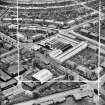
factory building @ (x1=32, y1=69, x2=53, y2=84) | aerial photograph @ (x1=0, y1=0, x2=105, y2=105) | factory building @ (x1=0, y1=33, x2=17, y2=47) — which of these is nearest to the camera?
aerial photograph @ (x1=0, y1=0, x2=105, y2=105)

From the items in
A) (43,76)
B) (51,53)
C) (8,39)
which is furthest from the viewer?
(8,39)

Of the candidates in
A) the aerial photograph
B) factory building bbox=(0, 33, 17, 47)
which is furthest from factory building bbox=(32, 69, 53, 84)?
factory building bbox=(0, 33, 17, 47)

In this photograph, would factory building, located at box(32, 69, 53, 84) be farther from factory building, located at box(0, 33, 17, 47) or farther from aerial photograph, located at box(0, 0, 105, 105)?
factory building, located at box(0, 33, 17, 47)

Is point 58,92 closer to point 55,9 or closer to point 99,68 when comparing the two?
point 99,68

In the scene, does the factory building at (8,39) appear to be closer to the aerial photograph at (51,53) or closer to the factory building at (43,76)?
the aerial photograph at (51,53)

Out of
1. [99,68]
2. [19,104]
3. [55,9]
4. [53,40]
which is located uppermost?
[55,9]

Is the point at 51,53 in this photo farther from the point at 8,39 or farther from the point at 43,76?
the point at 8,39

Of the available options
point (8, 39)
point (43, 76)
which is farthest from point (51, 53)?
point (8, 39)

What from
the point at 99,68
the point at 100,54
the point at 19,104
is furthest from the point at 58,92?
the point at 100,54
